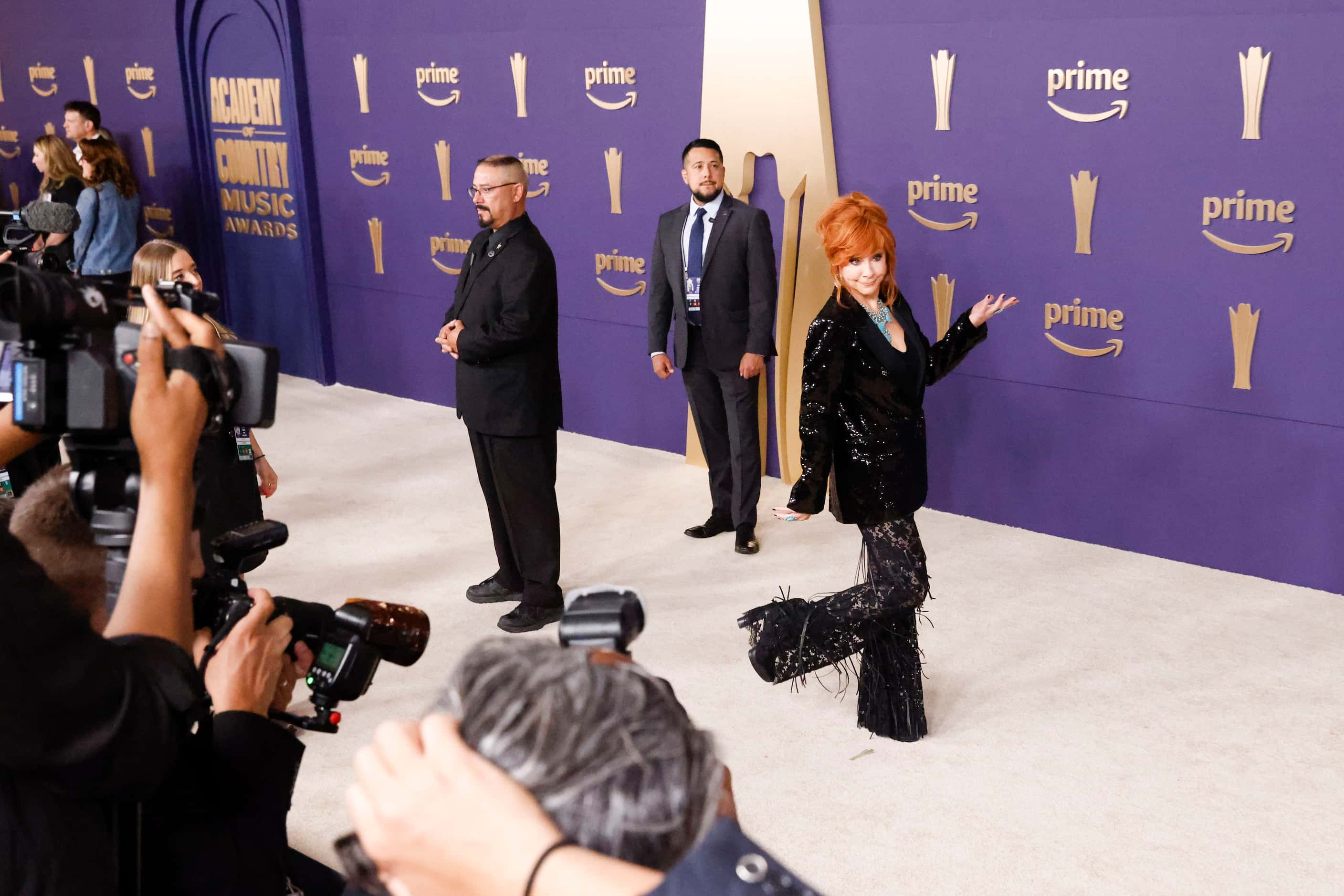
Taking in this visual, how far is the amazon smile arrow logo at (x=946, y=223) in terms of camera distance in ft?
17.2

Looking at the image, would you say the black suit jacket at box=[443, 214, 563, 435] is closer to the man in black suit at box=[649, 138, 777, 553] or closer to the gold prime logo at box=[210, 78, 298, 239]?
the man in black suit at box=[649, 138, 777, 553]

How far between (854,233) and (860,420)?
1.71 feet

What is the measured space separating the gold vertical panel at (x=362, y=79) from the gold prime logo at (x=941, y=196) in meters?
3.94

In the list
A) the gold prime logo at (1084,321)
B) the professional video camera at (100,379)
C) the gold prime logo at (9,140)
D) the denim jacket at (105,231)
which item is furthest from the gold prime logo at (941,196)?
the gold prime logo at (9,140)

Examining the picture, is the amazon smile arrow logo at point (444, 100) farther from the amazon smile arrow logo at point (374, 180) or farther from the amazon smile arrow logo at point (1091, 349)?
the amazon smile arrow logo at point (1091, 349)

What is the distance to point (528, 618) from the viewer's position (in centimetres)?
455

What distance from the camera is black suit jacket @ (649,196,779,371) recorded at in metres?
5.22

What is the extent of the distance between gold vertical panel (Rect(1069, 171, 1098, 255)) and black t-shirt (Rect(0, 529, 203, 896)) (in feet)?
14.0

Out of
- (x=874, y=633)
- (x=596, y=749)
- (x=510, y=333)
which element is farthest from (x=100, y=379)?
(x=510, y=333)

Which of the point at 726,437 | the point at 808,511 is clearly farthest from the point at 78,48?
the point at 808,511

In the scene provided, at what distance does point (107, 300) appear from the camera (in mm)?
1521

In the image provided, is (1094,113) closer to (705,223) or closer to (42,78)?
(705,223)

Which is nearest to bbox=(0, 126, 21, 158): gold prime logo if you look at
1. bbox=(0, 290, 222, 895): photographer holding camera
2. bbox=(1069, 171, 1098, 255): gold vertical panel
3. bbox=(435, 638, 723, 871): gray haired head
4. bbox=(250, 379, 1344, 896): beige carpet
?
bbox=(250, 379, 1344, 896): beige carpet

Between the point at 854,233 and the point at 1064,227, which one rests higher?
the point at 854,233
